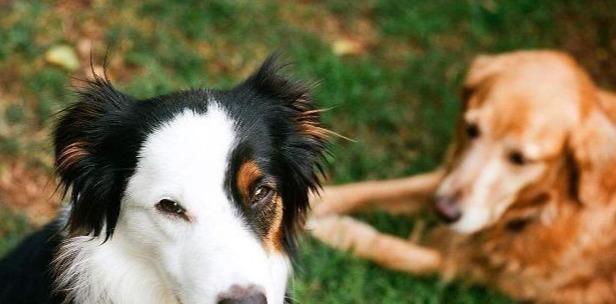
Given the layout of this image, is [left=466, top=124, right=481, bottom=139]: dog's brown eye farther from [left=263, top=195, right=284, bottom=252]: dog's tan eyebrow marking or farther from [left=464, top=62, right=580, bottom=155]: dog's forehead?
[left=263, top=195, right=284, bottom=252]: dog's tan eyebrow marking

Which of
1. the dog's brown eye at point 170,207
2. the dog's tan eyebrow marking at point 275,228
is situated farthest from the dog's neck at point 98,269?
the dog's tan eyebrow marking at point 275,228

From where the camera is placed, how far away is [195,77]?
4.95 m

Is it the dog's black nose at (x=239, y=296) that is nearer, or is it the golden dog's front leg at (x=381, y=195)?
the dog's black nose at (x=239, y=296)

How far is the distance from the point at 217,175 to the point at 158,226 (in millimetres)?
279

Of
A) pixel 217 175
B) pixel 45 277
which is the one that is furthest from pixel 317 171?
pixel 45 277

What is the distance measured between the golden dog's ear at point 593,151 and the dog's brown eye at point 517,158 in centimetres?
25

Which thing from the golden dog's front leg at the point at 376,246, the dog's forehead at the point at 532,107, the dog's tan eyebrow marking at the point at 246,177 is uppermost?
the dog's tan eyebrow marking at the point at 246,177

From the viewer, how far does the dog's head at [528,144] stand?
3.72m

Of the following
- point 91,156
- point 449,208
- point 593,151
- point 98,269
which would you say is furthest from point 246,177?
point 593,151

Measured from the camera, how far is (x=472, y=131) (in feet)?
12.9

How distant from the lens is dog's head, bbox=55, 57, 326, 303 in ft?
7.99

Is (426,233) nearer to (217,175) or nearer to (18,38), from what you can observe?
(217,175)

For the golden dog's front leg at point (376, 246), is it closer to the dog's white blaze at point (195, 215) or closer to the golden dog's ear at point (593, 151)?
the golden dog's ear at point (593, 151)

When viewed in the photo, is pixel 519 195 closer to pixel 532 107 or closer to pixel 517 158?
pixel 517 158
